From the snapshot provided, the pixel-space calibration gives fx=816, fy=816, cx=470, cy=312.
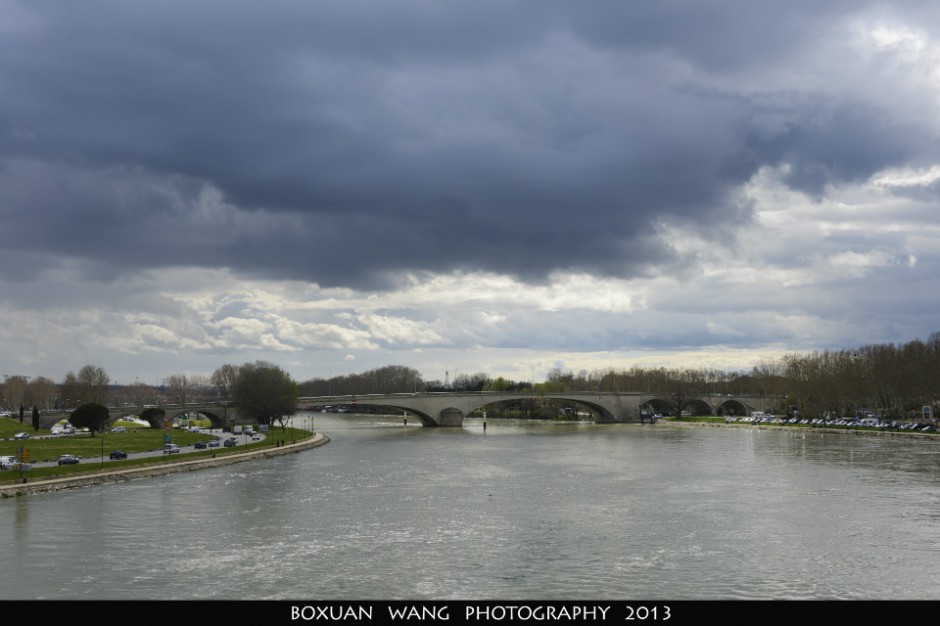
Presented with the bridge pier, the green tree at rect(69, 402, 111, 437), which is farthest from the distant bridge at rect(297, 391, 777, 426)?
the green tree at rect(69, 402, 111, 437)

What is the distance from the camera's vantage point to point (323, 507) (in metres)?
35.4

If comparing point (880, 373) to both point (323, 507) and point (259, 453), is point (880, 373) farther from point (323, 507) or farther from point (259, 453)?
point (323, 507)

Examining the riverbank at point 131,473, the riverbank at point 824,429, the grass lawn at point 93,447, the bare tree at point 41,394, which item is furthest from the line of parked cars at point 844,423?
the bare tree at point 41,394

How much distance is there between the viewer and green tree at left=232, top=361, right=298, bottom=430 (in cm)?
9869

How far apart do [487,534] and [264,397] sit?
244ft

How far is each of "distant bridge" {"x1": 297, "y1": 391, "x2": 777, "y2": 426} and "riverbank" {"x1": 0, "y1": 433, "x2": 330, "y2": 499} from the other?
41.3 meters

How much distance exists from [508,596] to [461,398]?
98.1 meters

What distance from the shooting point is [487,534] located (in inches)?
1133

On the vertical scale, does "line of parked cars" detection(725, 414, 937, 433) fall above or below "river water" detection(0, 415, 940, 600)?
below

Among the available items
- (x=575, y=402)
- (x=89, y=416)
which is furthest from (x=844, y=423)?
(x=89, y=416)

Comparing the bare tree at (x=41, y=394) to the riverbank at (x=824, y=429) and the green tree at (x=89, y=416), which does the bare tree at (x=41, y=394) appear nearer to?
the green tree at (x=89, y=416)

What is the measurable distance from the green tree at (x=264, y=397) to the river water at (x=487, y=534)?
152ft

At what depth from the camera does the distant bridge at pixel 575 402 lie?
111 metres

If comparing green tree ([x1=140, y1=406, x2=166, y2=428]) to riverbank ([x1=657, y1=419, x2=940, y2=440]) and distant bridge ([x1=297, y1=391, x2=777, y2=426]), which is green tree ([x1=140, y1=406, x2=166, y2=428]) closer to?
distant bridge ([x1=297, y1=391, x2=777, y2=426])
